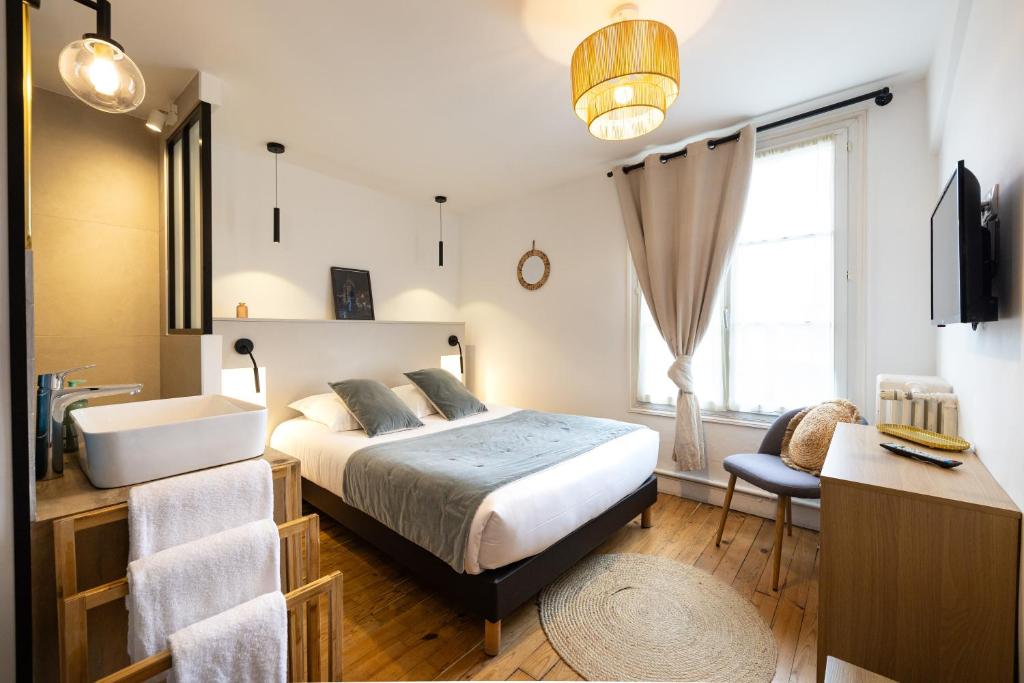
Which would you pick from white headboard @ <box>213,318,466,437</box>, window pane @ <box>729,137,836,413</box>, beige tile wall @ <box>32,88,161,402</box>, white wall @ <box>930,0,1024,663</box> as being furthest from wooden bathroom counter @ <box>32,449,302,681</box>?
window pane @ <box>729,137,836,413</box>

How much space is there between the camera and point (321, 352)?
3.41 metres

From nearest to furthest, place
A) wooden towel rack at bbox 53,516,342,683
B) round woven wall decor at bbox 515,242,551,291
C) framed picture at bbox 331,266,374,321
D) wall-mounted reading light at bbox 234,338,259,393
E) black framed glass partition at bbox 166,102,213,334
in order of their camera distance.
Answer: wooden towel rack at bbox 53,516,342,683 → black framed glass partition at bbox 166,102,213,334 → wall-mounted reading light at bbox 234,338,259,393 → framed picture at bbox 331,266,374,321 → round woven wall decor at bbox 515,242,551,291

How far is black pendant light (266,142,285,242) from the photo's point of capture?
9.89 feet

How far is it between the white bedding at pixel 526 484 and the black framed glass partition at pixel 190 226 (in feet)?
3.08

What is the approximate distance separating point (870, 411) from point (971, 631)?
5.75ft

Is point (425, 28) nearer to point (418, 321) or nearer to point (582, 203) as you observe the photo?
point (582, 203)

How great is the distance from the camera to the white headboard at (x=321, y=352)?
3.04 m

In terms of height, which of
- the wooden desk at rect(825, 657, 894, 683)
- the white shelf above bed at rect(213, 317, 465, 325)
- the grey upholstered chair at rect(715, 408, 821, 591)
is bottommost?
the wooden desk at rect(825, 657, 894, 683)

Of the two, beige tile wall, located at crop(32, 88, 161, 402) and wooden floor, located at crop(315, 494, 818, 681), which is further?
beige tile wall, located at crop(32, 88, 161, 402)

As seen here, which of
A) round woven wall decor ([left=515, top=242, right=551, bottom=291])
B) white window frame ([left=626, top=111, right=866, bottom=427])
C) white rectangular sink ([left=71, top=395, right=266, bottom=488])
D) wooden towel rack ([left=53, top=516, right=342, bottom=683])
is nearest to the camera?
wooden towel rack ([left=53, top=516, right=342, bottom=683])

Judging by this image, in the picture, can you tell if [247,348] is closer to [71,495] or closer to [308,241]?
[308,241]

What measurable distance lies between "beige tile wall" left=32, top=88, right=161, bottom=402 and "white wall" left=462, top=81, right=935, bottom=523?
2698 mm

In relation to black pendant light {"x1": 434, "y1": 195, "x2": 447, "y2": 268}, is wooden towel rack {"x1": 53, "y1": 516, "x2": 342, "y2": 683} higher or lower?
lower

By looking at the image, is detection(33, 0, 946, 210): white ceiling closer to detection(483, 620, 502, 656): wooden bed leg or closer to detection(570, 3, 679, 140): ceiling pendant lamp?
detection(570, 3, 679, 140): ceiling pendant lamp
